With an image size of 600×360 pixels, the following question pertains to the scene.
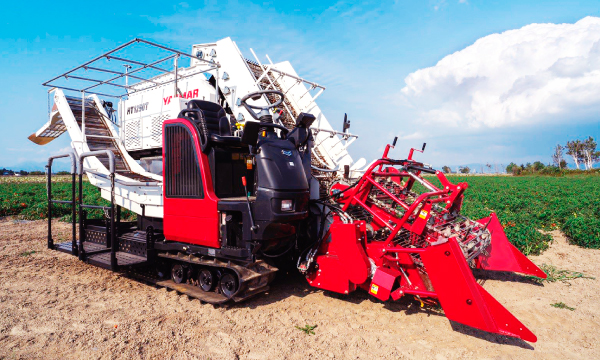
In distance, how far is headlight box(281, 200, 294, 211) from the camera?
4.83m

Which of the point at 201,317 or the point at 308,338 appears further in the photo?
the point at 201,317

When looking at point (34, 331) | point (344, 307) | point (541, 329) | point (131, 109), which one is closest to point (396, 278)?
point (344, 307)

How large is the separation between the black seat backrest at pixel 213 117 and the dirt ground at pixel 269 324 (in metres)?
2.57

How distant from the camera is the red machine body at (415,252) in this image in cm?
402

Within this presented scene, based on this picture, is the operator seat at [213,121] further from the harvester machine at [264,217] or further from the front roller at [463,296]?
the front roller at [463,296]

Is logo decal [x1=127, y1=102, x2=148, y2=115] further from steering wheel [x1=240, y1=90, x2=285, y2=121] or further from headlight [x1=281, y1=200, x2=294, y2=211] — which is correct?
headlight [x1=281, y1=200, x2=294, y2=211]

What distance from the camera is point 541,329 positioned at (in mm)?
4594

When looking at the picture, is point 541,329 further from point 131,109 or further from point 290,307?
point 131,109

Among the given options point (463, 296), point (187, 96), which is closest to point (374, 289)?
point (463, 296)

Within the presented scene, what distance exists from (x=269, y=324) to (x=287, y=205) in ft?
5.05

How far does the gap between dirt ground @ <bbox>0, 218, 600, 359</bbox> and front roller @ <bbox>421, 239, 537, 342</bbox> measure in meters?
0.35

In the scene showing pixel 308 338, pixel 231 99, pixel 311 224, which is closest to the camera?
pixel 308 338

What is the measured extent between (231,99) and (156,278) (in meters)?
3.41

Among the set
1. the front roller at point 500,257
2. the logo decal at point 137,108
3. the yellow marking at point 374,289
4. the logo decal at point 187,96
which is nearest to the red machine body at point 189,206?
the logo decal at point 187,96
